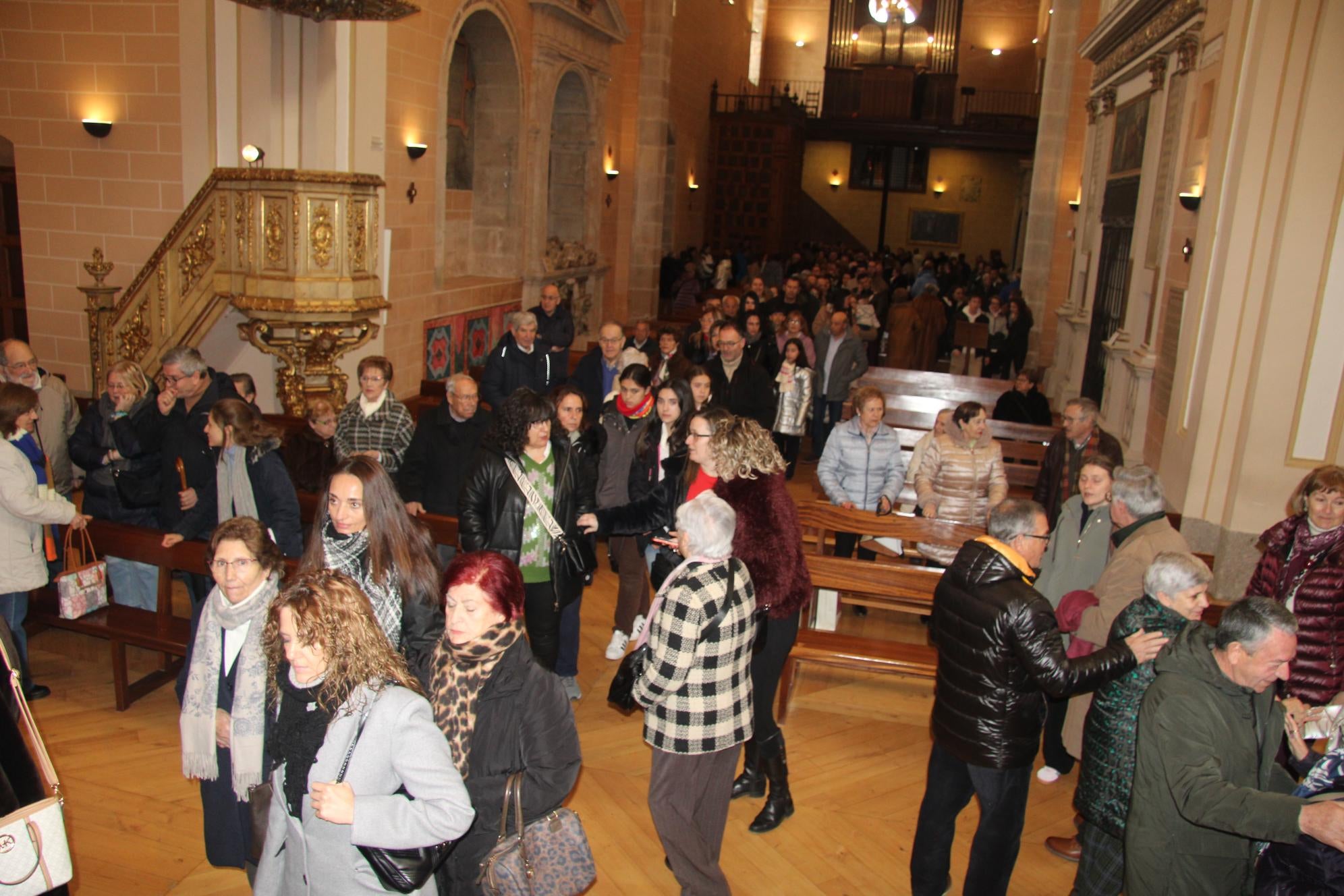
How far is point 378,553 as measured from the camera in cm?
334

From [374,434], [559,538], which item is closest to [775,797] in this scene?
[559,538]

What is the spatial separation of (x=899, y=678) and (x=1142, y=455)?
166 inches

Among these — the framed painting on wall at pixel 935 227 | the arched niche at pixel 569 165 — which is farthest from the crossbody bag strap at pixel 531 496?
the framed painting on wall at pixel 935 227

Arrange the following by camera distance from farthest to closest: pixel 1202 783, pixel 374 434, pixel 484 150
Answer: pixel 484 150 < pixel 374 434 < pixel 1202 783

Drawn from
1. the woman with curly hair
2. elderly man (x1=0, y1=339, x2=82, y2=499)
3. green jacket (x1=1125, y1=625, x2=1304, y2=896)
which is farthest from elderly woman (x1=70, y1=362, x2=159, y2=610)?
green jacket (x1=1125, y1=625, x2=1304, y2=896)

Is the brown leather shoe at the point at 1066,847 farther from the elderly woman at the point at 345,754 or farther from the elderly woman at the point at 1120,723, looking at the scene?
the elderly woman at the point at 345,754

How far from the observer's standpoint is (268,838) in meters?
2.54

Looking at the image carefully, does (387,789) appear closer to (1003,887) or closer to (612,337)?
(1003,887)

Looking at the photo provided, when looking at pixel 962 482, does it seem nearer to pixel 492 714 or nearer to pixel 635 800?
pixel 635 800

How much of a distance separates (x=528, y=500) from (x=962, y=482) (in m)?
2.67

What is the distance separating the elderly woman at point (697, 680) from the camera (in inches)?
125

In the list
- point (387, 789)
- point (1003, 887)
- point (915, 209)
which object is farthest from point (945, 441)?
point (915, 209)

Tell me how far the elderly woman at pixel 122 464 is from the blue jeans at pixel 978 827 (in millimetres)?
3965

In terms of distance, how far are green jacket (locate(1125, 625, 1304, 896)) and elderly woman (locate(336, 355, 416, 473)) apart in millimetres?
4007
